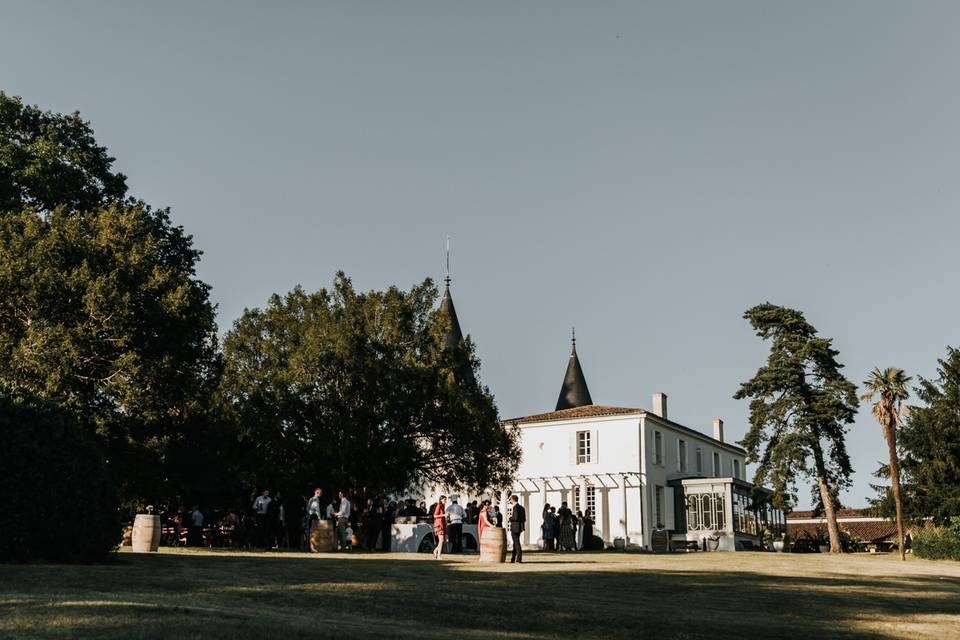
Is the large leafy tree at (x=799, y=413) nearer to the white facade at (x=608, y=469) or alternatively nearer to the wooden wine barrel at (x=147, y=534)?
the white facade at (x=608, y=469)

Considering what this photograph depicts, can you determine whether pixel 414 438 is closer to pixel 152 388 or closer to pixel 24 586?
pixel 152 388

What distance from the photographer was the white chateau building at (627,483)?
51.1 m

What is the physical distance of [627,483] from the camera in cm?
5141

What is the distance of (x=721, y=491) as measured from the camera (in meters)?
52.1

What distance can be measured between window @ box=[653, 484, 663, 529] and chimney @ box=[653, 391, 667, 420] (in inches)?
328

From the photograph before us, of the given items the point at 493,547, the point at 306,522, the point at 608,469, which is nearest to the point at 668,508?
the point at 608,469

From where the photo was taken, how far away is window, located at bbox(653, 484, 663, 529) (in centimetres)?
5203

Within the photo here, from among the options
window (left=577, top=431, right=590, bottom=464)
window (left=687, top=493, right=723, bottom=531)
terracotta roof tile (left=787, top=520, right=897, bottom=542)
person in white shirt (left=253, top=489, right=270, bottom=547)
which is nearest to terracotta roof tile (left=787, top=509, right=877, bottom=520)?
terracotta roof tile (left=787, top=520, right=897, bottom=542)

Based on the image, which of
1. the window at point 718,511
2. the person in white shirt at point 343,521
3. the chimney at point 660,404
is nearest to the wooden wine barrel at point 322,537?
the person in white shirt at point 343,521

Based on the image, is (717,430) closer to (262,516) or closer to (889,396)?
(889,396)

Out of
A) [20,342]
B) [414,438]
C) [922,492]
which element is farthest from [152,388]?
[922,492]

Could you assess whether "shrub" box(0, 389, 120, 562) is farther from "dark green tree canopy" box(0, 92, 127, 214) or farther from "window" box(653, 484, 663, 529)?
"window" box(653, 484, 663, 529)

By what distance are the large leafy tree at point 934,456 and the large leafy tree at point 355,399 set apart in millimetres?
23096

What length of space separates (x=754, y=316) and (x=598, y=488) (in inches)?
467
